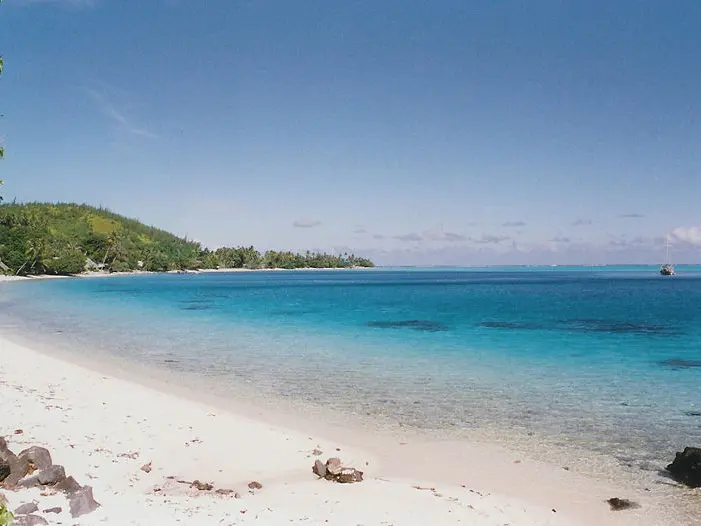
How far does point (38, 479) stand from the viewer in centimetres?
827

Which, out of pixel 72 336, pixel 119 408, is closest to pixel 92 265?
pixel 72 336

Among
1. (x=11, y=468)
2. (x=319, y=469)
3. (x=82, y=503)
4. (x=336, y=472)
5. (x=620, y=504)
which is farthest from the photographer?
(x=319, y=469)

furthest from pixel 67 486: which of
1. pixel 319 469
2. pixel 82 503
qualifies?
pixel 319 469

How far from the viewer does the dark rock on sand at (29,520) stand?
6879mm

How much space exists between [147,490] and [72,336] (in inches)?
1110

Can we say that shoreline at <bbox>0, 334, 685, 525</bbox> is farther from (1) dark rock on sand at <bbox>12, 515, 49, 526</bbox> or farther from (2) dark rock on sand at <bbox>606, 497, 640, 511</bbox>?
(1) dark rock on sand at <bbox>12, 515, 49, 526</bbox>

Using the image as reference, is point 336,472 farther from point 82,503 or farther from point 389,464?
point 82,503

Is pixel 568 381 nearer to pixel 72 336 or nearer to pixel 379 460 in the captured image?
pixel 379 460

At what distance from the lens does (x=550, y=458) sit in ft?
40.0

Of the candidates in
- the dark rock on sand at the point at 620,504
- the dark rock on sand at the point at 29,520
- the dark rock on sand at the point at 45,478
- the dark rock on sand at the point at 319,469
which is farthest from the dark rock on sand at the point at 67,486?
the dark rock on sand at the point at 620,504

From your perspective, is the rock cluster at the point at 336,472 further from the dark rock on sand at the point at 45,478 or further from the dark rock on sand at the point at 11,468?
the dark rock on sand at the point at 11,468

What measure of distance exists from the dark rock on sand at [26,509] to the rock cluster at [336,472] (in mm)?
4864

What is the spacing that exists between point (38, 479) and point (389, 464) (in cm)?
661

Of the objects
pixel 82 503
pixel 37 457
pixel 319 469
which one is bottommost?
pixel 319 469
